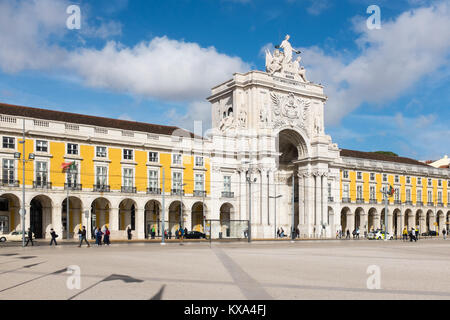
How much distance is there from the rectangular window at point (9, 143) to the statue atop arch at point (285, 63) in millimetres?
33546

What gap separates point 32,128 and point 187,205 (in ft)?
62.1

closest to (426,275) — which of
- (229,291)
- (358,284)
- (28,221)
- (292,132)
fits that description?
(358,284)

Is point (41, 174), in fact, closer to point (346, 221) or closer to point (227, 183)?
point (227, 183)

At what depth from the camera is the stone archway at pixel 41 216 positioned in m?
51.2

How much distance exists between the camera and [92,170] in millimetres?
53844

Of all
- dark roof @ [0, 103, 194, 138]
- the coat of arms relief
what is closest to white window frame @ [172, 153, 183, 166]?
dark roof @ [0, 103, 194, 138]

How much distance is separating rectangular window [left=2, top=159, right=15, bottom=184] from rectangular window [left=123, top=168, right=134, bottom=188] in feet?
38.2

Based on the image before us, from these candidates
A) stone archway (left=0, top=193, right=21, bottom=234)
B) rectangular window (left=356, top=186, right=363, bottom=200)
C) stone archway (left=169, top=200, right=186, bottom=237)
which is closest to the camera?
stone archway (left=0, top=193, right=21, bottom=234)

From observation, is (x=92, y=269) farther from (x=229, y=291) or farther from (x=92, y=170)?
(x=92, y=170)

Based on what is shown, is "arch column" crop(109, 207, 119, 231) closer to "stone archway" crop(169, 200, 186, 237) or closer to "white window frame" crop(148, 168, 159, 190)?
"white window frame" crop(148, 168, 159, 190)

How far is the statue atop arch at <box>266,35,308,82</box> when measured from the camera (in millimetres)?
69188

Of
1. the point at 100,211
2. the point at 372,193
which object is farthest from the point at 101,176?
the point at 372,193

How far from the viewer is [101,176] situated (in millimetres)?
54375

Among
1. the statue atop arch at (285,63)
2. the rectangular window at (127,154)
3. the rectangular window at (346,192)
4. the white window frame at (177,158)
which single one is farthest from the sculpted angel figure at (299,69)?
the rectangular window at (127,154)
